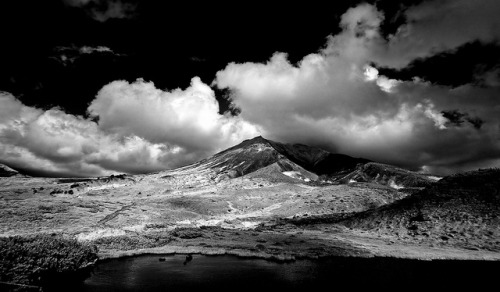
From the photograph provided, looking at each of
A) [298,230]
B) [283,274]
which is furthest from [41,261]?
[298,230]

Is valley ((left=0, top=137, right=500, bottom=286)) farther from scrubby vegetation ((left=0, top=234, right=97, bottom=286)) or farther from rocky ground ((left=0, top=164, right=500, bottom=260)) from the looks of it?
scrubby vegetation ((left=0, top=234, right=97, bottom=286))


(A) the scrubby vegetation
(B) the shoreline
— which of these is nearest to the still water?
(B) the shoreline

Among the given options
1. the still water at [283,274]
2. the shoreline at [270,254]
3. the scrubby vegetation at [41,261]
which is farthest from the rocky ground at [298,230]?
the scrubby vegetation at [41,261]

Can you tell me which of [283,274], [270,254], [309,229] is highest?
[309,229]

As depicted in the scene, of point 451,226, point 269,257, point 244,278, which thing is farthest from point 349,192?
point 244,278

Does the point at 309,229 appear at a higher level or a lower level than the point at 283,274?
higher

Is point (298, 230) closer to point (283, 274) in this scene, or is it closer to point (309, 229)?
point (309, 229)
